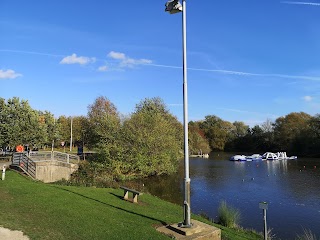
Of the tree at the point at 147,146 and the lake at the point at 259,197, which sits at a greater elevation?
the tree at the point at 147,146

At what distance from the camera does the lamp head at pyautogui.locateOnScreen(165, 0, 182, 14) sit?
32.3 feet

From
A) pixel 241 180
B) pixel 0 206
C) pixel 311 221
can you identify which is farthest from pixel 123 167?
pixel 0 206

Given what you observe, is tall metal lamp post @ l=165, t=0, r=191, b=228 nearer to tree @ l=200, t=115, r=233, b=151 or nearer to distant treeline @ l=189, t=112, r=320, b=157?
distant treeline @ l=189, t=112, r=320, b=157

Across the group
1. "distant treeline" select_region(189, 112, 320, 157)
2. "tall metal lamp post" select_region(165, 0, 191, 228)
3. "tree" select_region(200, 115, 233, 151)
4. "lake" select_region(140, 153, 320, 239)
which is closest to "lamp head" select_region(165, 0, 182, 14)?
"tall metal lamp post" select_region(165, 0, 191, 228)

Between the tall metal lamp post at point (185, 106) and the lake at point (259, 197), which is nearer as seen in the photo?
the tall metal lamp post at point (185, 106)

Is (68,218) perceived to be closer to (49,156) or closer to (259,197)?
(259,197)

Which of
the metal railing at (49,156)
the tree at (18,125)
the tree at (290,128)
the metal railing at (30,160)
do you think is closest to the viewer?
the metal railing at (30,160)

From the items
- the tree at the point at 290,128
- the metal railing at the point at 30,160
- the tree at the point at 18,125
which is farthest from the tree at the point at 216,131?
the metal railing at the point at 30,160

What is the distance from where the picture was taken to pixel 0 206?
11.5m

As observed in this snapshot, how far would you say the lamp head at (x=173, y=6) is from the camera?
32.3ft

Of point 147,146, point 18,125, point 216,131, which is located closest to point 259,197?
point 147,146

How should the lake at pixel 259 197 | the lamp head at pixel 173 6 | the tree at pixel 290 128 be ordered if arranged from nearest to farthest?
the lamp head at pixel 173 6, the lake at pixel 259 197, the tree at pixel 290 128

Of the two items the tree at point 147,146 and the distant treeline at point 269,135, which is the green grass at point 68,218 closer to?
the tree at point 147,146

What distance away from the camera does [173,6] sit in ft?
32.4
